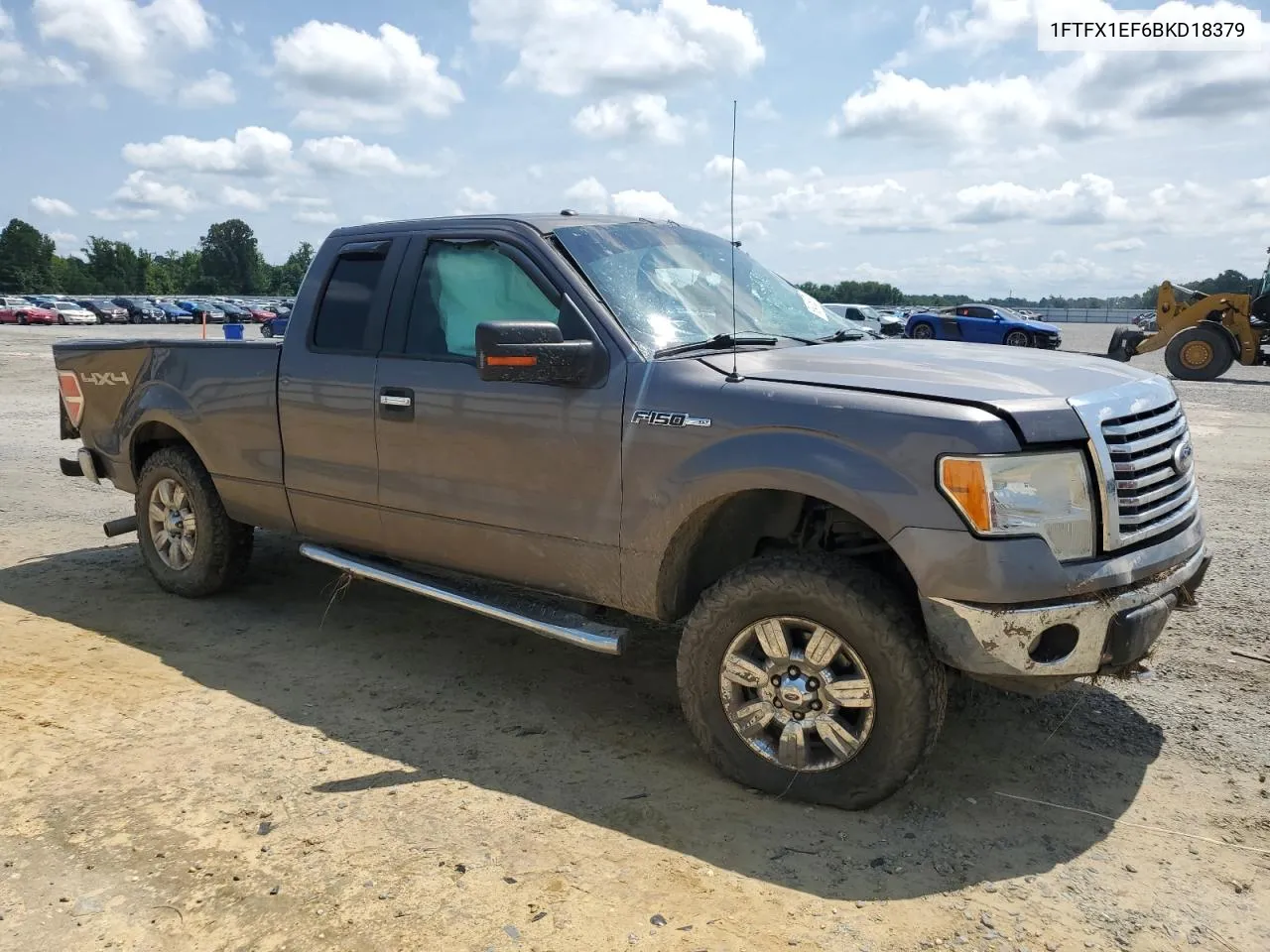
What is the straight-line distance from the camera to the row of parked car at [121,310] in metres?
52.8

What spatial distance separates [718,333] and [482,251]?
1106mm

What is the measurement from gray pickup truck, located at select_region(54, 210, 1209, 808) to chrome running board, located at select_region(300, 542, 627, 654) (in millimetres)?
16

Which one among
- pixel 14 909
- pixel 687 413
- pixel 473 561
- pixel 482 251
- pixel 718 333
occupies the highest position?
pixel 482 251

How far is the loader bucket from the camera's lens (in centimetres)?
2045

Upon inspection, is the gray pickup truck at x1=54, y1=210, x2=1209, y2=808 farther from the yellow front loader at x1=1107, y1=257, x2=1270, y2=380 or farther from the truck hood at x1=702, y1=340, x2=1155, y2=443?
the yellow front loader at x1=1107, y1=257, x2=1270, y2=380

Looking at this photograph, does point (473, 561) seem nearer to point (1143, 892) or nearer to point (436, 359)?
point (436, 359)

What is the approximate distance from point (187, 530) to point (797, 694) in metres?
3.78

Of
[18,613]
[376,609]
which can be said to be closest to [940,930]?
[376,609]

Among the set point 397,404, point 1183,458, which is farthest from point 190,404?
point 1183,458

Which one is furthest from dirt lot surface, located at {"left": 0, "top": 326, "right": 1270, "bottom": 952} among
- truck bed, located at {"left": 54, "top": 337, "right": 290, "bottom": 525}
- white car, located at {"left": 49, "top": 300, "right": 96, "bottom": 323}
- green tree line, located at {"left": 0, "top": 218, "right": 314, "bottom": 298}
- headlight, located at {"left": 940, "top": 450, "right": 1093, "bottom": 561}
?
green tree line, located at {"left": 0, "top": 218, "right": 314, "bottom": 298}

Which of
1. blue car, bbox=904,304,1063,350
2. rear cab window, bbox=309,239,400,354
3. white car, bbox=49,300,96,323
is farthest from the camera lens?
white car, bbox=49,300,96,323

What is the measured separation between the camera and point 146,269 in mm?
112750

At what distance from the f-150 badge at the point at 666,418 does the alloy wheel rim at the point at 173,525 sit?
120 inches

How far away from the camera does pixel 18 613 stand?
17.6 ft
